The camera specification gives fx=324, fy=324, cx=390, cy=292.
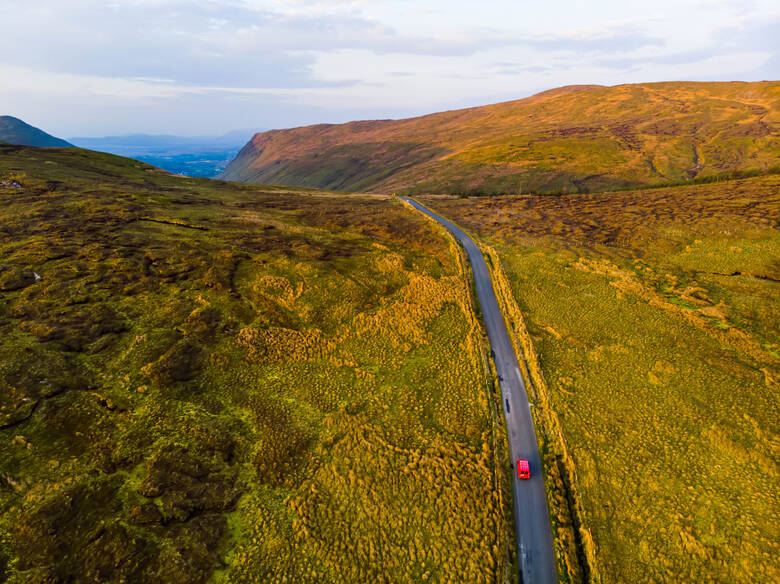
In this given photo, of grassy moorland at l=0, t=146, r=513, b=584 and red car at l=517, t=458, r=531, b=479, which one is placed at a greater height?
grassy moorland at l=0, t=146, r=513, b=584

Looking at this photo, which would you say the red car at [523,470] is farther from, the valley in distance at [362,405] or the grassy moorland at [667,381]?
the grassy moorland at [667,381]

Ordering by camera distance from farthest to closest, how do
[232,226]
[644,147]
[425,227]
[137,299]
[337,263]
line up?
1. [644,147]
2. [425,227]
3. [232,226]
4. [337,263]
5. [137,299]

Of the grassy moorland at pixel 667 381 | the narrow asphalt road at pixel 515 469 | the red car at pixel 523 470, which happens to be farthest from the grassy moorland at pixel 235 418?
the grassy moorland at pixel 667 381

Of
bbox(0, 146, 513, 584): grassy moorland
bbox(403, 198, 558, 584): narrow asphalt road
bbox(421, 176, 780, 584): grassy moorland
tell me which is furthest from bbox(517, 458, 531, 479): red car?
bbox(421, 176, 780, 584): grassy moorland

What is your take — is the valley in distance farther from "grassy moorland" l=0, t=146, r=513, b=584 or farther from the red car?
the red car

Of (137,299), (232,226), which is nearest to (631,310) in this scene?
(137,299)

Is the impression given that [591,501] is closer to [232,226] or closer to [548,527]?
[548,527]
